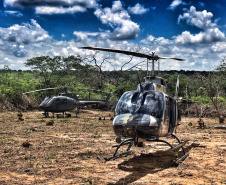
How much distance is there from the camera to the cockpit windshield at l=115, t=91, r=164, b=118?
23.6ft

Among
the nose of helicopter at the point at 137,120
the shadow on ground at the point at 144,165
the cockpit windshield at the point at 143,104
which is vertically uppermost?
the cockpit windshield at the point at 143,104

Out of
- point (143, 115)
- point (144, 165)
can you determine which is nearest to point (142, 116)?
point (143, 115)

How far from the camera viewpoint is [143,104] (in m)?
7.26

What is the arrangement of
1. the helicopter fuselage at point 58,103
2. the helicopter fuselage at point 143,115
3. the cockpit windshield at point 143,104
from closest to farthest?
the helicopter fuselage at point 143,115
the cockpit windshield at point 143,104
the helicopter fuselage at point 58,103

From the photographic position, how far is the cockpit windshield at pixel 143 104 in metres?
7.18

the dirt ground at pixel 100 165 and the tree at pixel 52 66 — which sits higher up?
the tree at pixel 52 66

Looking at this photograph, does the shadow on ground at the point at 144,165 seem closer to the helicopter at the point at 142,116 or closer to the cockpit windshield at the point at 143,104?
the helicopter at the point at 142,116

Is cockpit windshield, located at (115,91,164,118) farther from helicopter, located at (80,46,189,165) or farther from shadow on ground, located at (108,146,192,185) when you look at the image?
shadow on ground, located at (108,146,192,185)

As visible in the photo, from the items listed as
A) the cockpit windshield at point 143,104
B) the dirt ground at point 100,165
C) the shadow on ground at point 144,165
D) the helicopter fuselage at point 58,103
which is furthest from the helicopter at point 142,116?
the helicopter fuselage at point 58,103

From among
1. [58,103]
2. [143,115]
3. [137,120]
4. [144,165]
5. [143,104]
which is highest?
[143,104]

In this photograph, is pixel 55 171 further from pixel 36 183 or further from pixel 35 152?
pixel 35 152

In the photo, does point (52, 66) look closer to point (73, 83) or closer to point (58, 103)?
point (73, 83)

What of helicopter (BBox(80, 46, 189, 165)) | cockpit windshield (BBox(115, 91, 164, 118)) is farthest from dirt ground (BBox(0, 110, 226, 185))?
cockpit windshield (BBox(115, 91, 164, 118))

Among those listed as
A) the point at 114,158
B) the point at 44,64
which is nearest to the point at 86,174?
the point at 114,158
